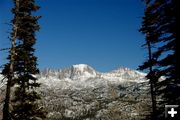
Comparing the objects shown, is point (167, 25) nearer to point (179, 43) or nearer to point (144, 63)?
point (179, 43)

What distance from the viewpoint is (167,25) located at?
16344mm

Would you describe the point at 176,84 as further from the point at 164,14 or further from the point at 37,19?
the point at 37,19

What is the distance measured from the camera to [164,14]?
16.6 meters

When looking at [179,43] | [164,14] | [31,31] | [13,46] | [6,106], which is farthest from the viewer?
[31,31]

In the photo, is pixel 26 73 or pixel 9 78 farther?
pixel 26 73

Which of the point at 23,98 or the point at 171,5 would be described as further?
the point at 23,98

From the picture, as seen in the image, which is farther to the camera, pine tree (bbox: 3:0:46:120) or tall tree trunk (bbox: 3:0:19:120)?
pine tree (bbox: 3:0:46:120)

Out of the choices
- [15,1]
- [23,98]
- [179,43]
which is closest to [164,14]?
[179,43]

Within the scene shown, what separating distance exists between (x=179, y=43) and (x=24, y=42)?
781 inches

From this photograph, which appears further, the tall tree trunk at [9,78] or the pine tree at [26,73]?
the pine tree at [26,73]

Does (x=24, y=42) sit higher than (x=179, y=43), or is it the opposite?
(x=24, y=42)

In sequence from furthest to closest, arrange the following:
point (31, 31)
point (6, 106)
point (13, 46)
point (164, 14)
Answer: point (31, 31), point (13, 46), point (6, 106), point (164, 14)

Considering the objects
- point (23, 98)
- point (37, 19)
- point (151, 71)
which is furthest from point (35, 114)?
point (151, 71)

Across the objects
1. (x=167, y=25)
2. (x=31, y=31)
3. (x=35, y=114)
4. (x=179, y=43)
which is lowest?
(x=35, y=114)
